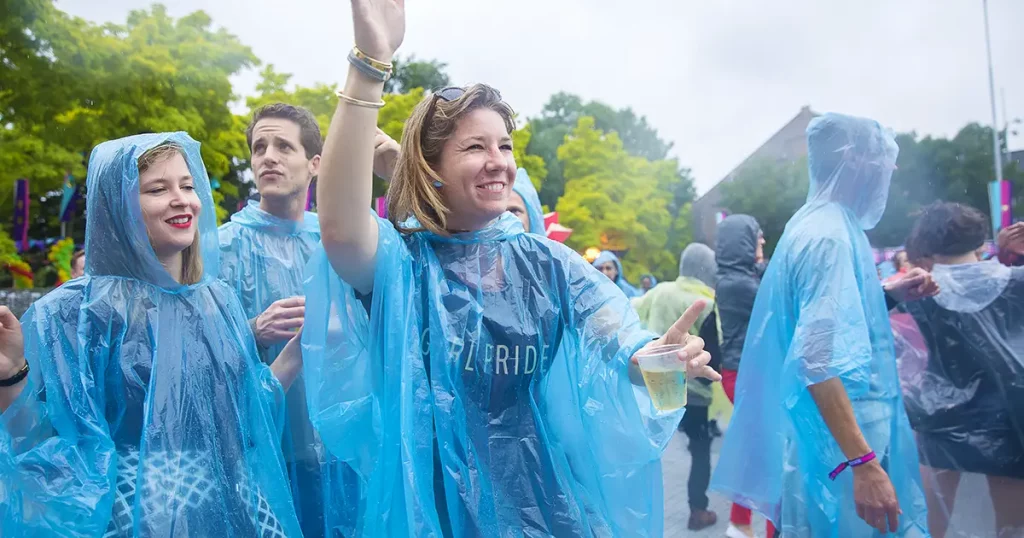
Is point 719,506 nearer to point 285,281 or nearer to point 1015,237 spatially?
point 1015,237

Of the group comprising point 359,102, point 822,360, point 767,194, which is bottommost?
point 767,194

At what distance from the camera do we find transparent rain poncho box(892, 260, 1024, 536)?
9.31 ft

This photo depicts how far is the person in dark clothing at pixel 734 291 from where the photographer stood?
4.64m

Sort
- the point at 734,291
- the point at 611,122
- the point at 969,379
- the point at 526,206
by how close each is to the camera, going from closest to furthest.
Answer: the point at 969,379
the point at 526,206
the point at 734,291
the point at 611,122

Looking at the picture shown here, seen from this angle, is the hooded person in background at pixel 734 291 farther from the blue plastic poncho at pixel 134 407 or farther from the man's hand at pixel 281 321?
the blue plastic poncho at pixel 134 407

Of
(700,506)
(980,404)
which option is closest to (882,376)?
(980,404)

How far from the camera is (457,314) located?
1.69 metres

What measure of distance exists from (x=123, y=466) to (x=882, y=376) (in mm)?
Answer: 2276

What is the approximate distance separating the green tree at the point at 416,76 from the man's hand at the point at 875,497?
26.4 meters

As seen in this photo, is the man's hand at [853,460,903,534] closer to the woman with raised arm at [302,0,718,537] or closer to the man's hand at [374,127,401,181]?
the woman with raised arm at [302,0,718,537]

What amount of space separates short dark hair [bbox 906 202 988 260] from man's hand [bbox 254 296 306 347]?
8.21 feet

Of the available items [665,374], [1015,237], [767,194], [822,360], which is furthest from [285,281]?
[767,194]

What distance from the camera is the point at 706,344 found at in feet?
16.1

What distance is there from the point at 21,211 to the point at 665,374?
17610 millimetres
